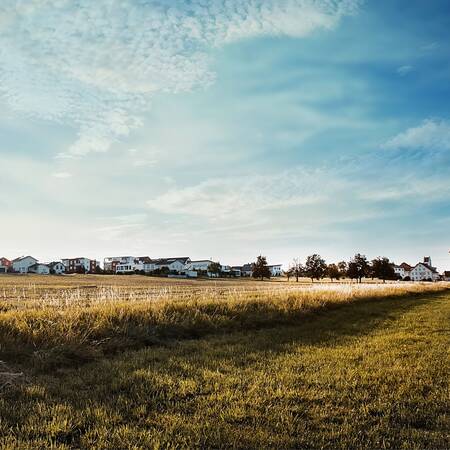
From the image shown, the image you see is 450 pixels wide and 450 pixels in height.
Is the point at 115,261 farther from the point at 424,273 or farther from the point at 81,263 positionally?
the point at 424,273

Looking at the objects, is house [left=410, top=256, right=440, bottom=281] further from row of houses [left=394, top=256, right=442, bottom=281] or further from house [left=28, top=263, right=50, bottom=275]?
house [left=28, top=263, right=50, bottom=275]

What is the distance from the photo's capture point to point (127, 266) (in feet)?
545

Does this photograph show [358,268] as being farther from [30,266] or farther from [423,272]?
[30,266]

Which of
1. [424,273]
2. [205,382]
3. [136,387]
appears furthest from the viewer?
[424,273]

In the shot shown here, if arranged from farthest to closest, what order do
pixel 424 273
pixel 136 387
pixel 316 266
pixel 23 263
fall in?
pixel 424 273, pixel 23 263, pixel 316 266, pixel 136 387

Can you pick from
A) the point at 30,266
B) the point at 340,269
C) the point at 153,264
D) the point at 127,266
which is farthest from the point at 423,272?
the point at 30,266

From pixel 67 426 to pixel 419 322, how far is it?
47.6 feet

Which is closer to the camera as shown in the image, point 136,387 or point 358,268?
point 136,387

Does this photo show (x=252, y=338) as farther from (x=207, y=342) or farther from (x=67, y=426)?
(x=67, y=426)

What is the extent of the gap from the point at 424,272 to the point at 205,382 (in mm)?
183989

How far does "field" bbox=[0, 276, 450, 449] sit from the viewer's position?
193 inches

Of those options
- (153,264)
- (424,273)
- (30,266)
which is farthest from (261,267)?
(424,273)

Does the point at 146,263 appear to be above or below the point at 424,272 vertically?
above

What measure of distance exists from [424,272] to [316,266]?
8688 cm
